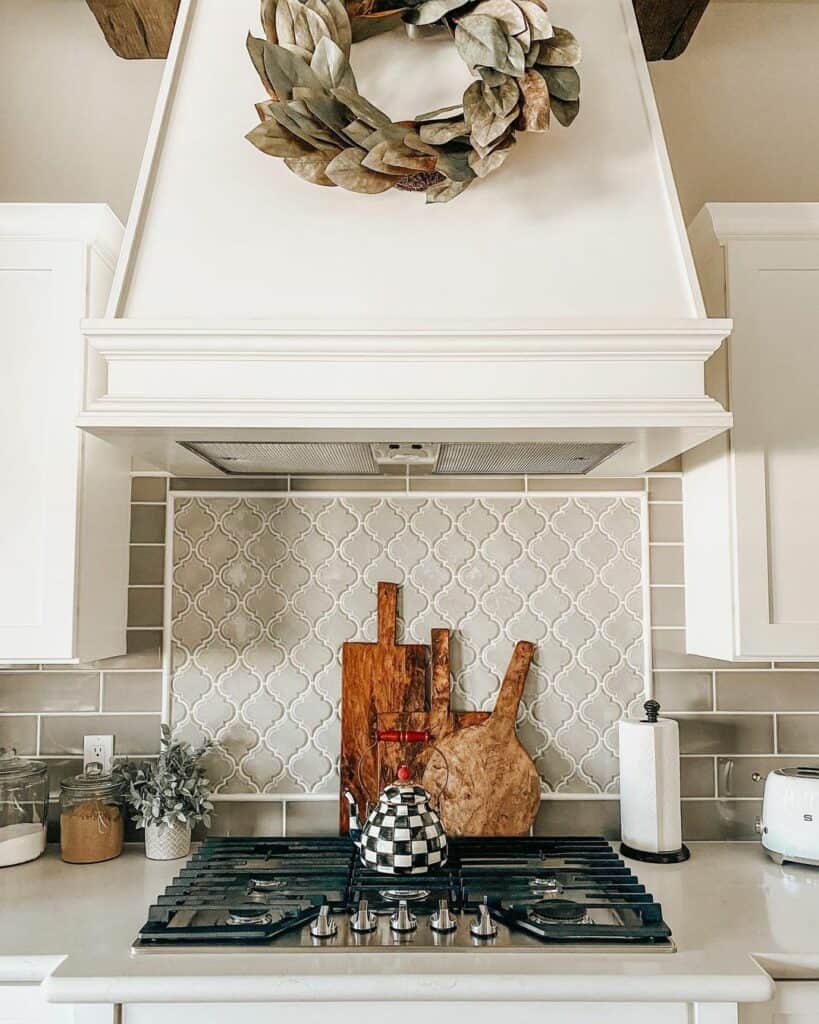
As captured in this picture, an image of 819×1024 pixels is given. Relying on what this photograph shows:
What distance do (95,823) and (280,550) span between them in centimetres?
66

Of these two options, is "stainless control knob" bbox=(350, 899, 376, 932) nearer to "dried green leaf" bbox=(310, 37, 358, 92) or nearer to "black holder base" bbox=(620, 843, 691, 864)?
"black holder base" bbox=(620, 843, 691, 864)

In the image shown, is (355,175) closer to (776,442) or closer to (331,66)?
(331,66)

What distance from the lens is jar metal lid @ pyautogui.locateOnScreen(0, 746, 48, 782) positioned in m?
1.83

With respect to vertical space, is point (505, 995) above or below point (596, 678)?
below

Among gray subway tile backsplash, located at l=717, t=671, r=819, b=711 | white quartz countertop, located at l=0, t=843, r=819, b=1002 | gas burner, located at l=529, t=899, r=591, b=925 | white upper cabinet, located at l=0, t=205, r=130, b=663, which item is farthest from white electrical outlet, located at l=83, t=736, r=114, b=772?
gray subway tile backsplash, located at l=717, t=671, r=819, b=711

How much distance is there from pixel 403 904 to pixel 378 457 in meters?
0.80

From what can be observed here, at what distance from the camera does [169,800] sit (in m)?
1.83

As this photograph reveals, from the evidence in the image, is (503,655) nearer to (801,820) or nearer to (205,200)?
(801,820)

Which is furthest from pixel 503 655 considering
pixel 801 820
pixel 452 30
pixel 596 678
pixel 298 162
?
pixel 452 30

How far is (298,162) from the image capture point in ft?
4.91

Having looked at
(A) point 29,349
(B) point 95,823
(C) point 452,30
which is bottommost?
(B) point 95,823

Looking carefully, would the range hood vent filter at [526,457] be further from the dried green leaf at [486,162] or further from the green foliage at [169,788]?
the green foliage at [169,788]

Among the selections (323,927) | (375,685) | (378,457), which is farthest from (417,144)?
(323,927)

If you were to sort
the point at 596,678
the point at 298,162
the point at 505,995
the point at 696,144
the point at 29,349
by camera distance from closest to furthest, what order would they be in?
1. the point at 505,995
2. the point at 298,162
3. the point at 29,349
4. the point at 596,678
5. the point at 696,144
